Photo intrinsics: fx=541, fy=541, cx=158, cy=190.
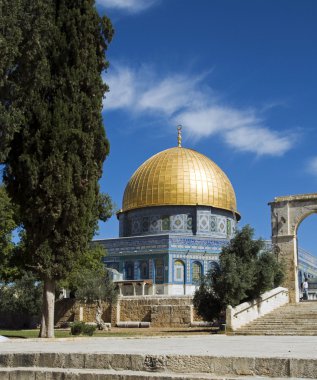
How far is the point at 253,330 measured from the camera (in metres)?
19.0

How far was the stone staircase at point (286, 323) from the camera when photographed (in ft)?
59.7

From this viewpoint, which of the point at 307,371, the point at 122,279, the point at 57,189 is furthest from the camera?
the point at 122,279

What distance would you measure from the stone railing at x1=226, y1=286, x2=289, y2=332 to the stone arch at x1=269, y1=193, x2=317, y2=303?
146 cm

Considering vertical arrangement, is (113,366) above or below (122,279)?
below

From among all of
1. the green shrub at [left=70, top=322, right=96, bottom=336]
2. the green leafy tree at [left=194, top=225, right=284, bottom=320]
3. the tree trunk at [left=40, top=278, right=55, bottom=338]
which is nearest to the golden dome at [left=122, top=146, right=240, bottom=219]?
the green leafy tree at [left=194, top=225, right=284, bottom=320]

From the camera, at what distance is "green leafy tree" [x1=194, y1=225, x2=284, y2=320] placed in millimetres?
21297

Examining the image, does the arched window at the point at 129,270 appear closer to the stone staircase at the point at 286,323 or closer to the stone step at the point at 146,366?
the stone staircase at the point at 286,323

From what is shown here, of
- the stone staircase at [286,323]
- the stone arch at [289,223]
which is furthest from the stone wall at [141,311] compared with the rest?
the stone staircase at [286,323]

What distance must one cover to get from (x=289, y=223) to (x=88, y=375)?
827 inches

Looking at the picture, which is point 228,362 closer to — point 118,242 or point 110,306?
point 110,306

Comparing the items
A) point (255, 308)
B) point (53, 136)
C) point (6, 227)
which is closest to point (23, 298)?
point (6, 227)

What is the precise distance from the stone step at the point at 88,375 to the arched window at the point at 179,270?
3271cm

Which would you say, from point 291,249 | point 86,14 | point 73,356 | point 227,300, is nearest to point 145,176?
point 291,249

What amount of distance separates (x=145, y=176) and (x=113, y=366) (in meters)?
38.0
